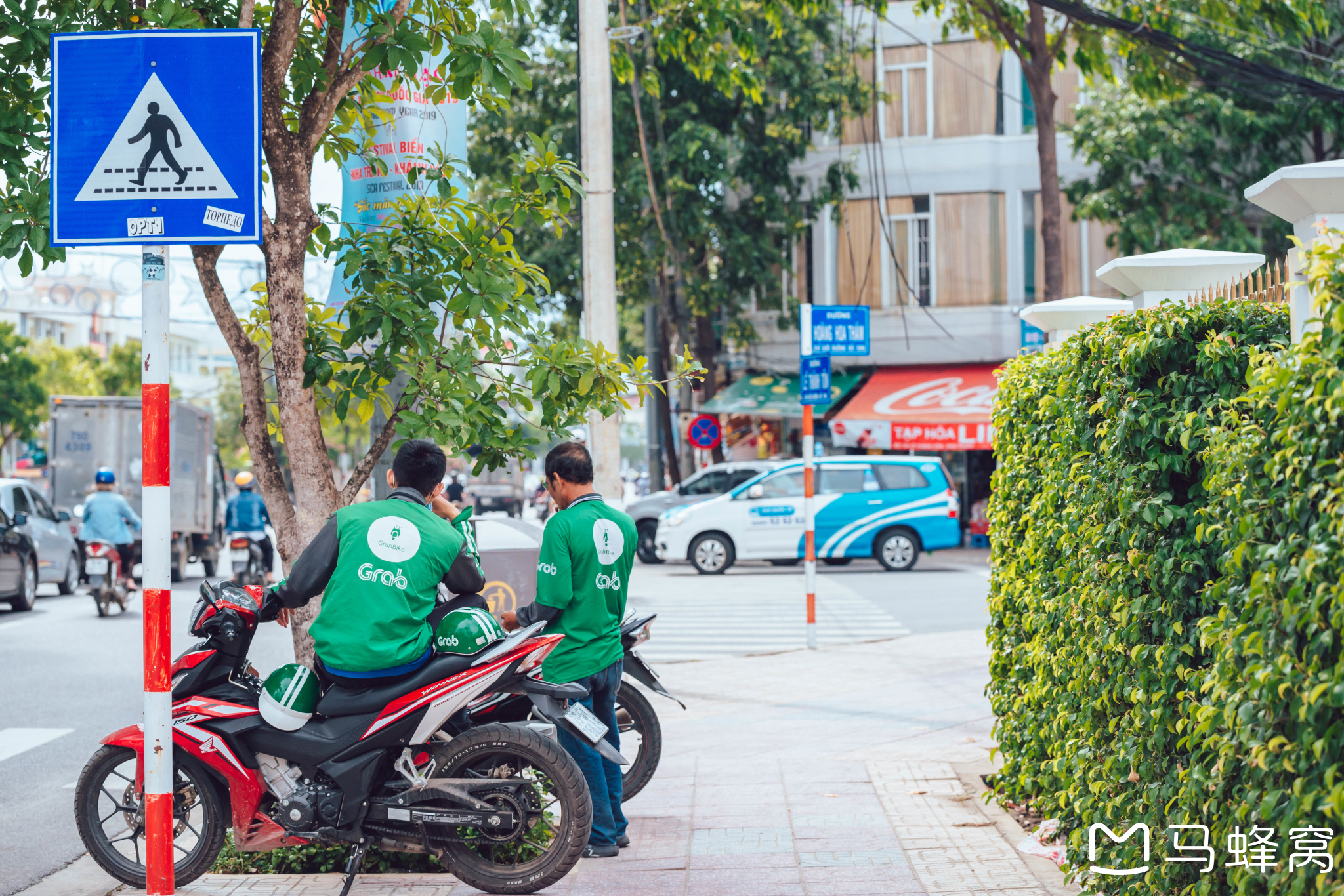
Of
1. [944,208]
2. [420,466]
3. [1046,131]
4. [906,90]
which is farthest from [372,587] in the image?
[906,90]

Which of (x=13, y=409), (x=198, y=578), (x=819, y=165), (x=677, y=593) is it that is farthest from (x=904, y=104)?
(x=13, y=409)

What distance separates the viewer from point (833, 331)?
12.1 metres

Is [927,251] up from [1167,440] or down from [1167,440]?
up

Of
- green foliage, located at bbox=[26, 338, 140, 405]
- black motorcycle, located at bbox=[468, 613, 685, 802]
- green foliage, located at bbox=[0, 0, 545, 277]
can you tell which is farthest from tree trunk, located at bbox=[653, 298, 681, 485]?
green foliage, located at bbox=[26, 338, 140, 405]

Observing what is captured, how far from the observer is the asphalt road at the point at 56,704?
617 centimetres

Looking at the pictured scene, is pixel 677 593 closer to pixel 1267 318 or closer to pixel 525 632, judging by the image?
pixel 525 632

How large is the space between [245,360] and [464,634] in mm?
1669

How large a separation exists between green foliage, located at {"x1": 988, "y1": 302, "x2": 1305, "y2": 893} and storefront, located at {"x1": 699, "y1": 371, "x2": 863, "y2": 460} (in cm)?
1958

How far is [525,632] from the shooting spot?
4.80 metres

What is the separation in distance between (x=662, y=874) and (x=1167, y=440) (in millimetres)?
2635

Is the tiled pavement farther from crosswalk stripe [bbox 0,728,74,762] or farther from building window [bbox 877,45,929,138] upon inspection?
building window [bbox 877,45,929,138]

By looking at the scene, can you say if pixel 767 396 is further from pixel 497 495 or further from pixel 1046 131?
pixel 497 495

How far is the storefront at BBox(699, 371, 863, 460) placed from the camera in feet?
88.4

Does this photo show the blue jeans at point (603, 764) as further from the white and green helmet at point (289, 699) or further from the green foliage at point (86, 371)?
the green foliage at point (86, 371)
